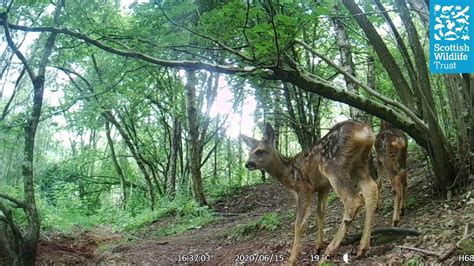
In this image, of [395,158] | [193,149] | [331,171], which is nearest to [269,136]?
[331,171]

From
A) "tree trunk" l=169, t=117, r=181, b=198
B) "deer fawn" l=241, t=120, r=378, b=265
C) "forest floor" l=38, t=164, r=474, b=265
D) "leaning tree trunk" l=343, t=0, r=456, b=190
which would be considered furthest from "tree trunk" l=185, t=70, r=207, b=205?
"leaning tree trunk" l=343, t=0, r=456, b=190

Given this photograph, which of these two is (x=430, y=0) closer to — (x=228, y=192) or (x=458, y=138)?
(x=458, y=138)

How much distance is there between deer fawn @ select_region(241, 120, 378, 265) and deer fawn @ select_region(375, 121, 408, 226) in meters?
0.54

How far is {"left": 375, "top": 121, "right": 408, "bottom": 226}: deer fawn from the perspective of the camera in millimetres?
4609

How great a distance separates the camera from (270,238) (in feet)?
17.8

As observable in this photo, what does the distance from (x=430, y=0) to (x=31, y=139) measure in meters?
4.47

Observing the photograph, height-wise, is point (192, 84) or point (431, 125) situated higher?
point (192, 84)

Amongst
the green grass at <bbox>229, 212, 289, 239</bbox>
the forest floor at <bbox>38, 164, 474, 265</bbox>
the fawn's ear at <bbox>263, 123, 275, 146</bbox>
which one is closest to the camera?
the forest floor at <bbox>38, 164, 474, 265</bbox>

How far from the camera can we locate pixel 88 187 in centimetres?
1631

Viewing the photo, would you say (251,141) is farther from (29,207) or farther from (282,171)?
(29,207)

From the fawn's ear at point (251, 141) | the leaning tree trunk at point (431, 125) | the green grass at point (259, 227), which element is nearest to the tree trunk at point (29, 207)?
A: the green grass at point (259, 227)

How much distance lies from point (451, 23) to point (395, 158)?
57.7 inches

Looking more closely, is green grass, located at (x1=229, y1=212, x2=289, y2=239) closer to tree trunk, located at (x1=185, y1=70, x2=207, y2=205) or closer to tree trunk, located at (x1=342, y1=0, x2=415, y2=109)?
tree trunk, located at (x1=342, y1=0, x2=415, y2=109)

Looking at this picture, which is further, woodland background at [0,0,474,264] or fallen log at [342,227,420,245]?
woodland background at [0,0,474,264]
